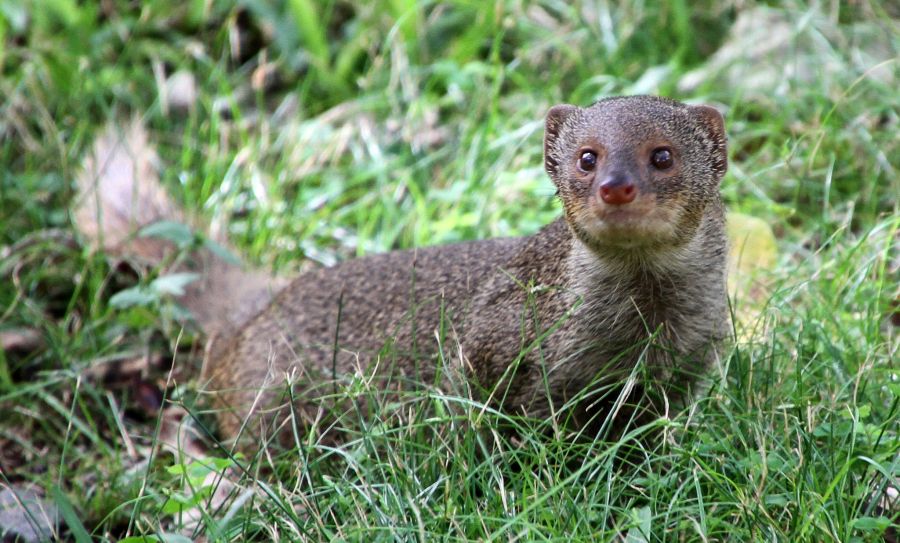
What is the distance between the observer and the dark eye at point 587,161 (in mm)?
2938

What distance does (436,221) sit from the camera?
4.59 m

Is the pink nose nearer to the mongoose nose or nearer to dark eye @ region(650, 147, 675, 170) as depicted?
the mongoose nose

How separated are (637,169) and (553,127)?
1.55ft

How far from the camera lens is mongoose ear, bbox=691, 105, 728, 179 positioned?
10.1 feet

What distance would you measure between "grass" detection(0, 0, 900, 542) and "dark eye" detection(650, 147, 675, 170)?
562mm

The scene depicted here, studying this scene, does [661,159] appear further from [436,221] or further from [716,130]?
[436,221]

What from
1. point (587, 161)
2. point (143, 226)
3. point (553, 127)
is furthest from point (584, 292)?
point (143, 226)

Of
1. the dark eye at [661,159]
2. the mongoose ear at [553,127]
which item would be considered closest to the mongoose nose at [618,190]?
the dark eye at [661,159]

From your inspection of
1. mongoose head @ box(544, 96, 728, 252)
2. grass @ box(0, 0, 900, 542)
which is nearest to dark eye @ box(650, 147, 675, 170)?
mongoose head @ box(544, 96, 728, 252)

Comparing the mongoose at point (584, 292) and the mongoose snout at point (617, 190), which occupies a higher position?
the mongoose snout at point (617, 190)

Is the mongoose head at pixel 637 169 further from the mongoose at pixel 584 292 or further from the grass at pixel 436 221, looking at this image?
the grass at pixel 436 221

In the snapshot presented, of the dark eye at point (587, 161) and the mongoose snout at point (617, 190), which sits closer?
the mongoose snout at point (617, 190)

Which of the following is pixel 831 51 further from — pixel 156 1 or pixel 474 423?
pixel 156 1

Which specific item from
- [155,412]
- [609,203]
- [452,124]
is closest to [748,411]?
[609,203]
